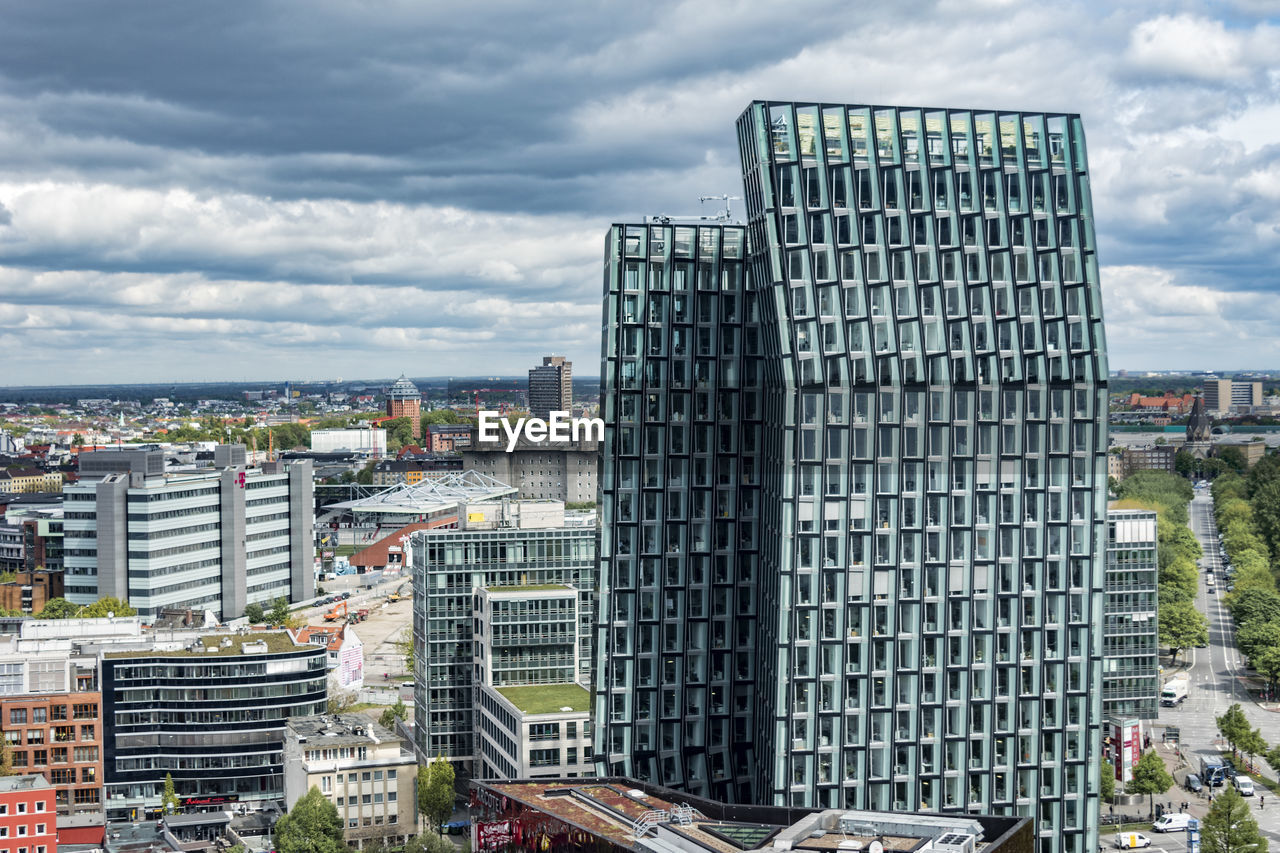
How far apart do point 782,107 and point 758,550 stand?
117ft

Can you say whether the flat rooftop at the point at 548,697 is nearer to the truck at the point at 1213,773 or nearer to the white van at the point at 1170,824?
the white van at the point at 1170,824

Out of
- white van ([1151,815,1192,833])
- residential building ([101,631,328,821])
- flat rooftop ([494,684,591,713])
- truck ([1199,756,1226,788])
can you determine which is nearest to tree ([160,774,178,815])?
residential building ([101,631,328,821])

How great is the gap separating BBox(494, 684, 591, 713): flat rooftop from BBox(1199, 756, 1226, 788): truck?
75954 millimetres

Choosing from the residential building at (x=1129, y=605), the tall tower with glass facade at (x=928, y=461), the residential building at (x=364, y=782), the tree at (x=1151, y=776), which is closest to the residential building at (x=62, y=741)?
Answer: the residential building at (x=364, y=782)

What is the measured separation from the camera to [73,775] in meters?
159

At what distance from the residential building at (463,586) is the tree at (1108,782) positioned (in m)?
58.6

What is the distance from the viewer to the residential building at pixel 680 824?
8319 cm

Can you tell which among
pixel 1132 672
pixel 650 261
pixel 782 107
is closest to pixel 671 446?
pixel 650 261

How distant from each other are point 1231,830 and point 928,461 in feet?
156

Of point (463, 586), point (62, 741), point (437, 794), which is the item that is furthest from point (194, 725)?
point (437, 794)

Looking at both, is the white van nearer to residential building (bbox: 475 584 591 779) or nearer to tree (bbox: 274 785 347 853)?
residential building (bbox: 475 584 591 779)

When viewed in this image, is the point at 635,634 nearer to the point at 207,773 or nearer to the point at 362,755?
the point at 362,755

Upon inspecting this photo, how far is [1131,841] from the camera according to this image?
5738 inches

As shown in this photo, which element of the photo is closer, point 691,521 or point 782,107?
point 782,107
